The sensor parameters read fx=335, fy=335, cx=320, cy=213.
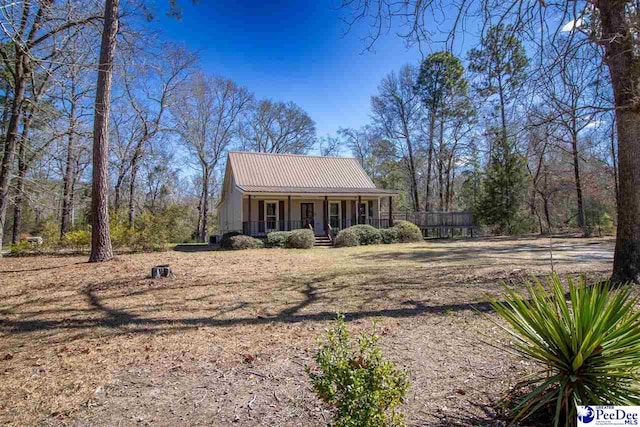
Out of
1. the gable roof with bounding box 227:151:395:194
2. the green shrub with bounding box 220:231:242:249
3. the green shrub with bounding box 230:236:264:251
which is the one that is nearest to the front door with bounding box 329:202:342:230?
the gable roof with bounding box 227:151:395:194

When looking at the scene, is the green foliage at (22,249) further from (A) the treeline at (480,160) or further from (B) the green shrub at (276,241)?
(A) the treeline at (480,160)

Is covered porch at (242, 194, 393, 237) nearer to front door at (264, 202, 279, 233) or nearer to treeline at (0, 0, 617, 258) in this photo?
front door at (264, 202, 279, 233)

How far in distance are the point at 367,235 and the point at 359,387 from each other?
1805 cm

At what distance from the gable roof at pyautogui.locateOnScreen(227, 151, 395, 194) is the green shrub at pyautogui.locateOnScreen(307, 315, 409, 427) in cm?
1822

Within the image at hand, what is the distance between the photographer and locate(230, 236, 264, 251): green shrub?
57.8 feet

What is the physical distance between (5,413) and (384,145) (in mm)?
33014

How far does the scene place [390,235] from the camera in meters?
20.2

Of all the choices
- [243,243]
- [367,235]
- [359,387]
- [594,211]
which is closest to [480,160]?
[594,211]

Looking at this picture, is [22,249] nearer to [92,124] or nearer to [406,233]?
[92,124]

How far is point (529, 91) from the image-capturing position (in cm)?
583

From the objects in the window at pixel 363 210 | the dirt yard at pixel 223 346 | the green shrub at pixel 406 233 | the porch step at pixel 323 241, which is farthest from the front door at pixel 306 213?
the dirt yard at pixel 223 346

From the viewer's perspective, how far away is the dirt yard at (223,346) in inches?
107

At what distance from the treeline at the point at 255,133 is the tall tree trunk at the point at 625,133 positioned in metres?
0.35

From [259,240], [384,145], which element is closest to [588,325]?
[259,240]
